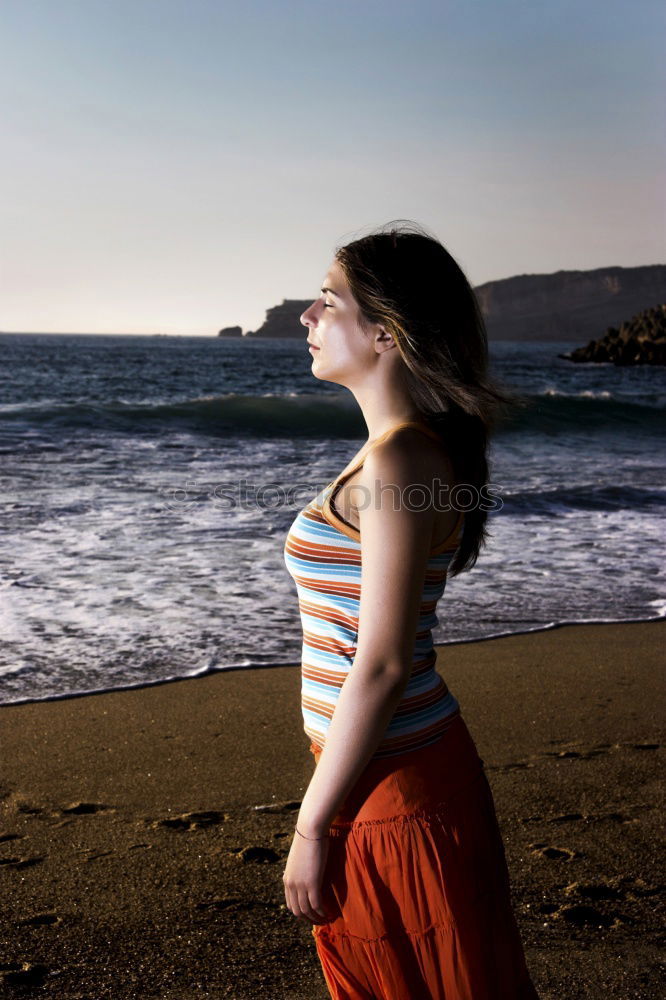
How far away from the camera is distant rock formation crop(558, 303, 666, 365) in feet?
181

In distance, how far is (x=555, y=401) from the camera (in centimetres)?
2569

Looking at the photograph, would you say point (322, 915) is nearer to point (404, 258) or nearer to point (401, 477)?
point (401, 477)

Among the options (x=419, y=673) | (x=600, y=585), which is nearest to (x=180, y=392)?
(x=600, y=585)

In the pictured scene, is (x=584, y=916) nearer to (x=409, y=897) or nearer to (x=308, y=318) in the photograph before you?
(x=409, y=897)

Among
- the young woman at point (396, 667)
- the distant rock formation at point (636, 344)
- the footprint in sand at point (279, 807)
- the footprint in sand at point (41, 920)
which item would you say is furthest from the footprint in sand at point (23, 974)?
the distant rock formation at point (636, 344)

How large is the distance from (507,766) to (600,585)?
316 centimetres

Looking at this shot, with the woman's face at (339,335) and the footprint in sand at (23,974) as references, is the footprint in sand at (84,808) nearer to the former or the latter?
the footprint in sand at (23,974)

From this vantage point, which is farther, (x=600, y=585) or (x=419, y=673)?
(x=600, y=585)

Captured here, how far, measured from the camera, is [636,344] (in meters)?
57.0

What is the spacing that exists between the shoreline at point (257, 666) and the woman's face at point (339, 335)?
3130 mm

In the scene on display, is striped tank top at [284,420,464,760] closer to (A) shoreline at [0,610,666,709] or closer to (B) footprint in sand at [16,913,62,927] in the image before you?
(B) footprint in sand at [16,913,62,927]

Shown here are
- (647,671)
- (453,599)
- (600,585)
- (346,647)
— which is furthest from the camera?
(600,585)

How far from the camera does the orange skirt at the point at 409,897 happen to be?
141cm

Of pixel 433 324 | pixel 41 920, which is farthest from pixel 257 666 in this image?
pixel 433 324
